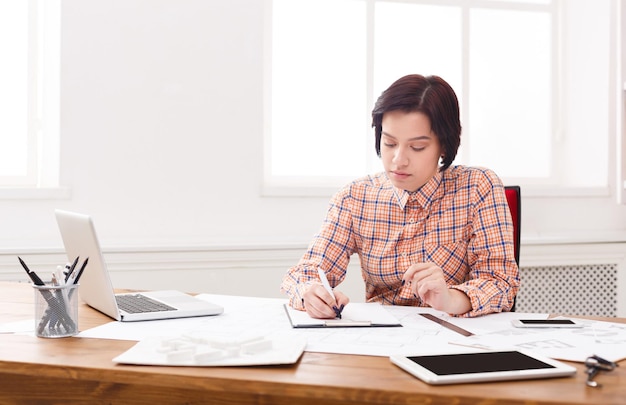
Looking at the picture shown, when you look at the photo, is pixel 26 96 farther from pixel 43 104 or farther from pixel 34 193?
pixel 34 193

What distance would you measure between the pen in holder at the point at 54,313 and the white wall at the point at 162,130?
Result: 1.26m

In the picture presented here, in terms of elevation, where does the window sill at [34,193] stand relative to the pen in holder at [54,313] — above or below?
above

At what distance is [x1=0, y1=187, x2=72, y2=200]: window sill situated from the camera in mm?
2521

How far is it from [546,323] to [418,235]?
0.51m

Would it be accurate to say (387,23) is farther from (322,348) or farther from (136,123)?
(322,348)

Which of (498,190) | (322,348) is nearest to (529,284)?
(498,190)

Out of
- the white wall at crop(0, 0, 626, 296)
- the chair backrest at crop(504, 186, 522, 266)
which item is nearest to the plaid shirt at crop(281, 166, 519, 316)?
the chair backrest at crop(504, 186, 522, 266)

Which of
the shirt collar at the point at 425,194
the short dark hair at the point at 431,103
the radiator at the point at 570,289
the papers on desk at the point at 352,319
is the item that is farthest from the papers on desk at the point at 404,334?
the radiator at the point at 570,289

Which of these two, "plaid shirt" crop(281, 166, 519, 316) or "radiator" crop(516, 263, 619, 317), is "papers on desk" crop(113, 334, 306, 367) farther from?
"radiator" crop(516, 263, 619, 317)

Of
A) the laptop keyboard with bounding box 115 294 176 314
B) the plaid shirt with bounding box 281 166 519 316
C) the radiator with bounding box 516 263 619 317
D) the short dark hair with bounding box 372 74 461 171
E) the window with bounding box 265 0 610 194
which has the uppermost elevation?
the window with bounding box 265 0 610 194

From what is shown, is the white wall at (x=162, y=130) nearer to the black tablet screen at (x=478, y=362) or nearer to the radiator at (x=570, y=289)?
the radiator at (x=570, y=289)

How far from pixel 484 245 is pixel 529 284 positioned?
129 cm

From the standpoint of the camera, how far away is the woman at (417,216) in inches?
68.7

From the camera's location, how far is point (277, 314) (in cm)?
149
